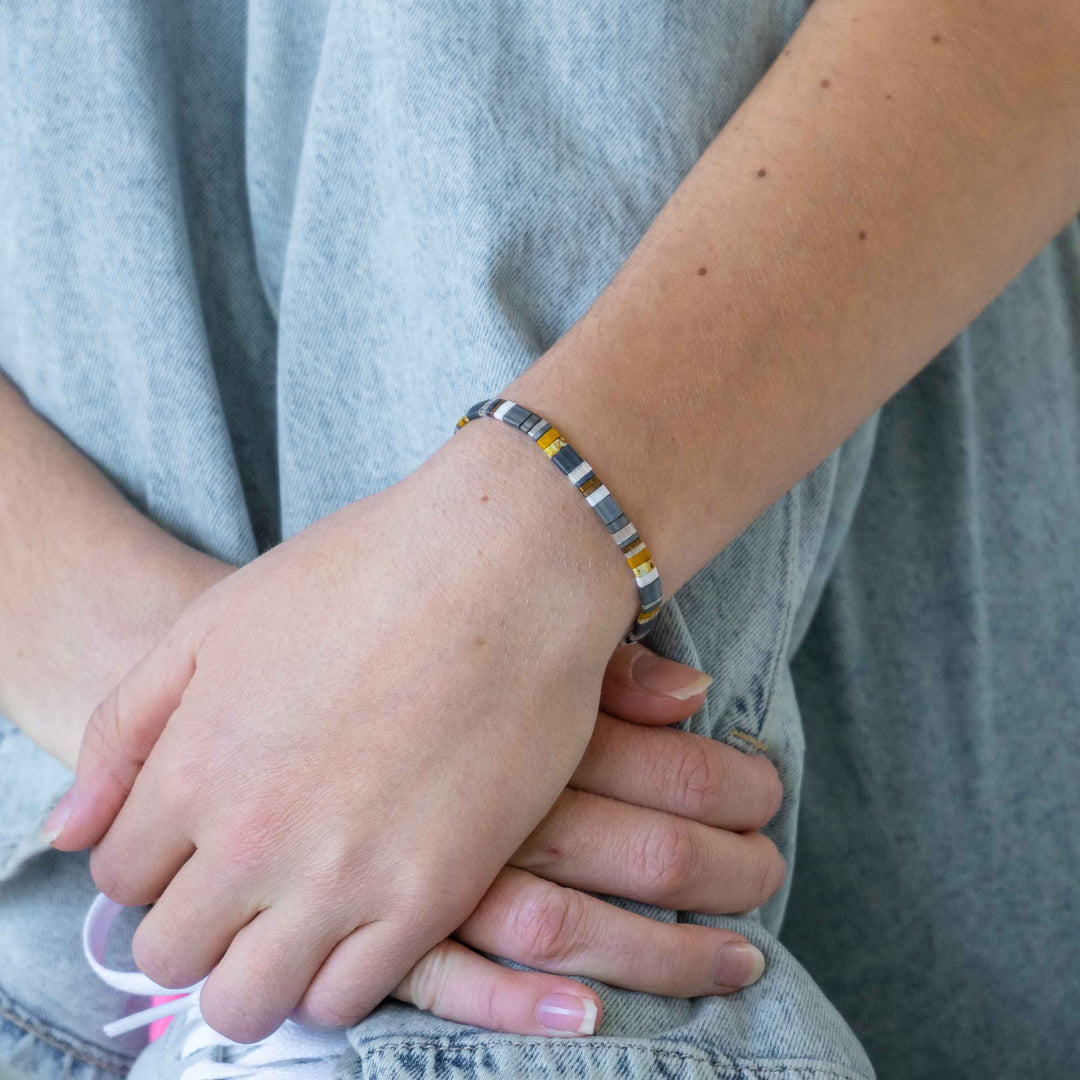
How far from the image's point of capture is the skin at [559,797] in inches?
23.1

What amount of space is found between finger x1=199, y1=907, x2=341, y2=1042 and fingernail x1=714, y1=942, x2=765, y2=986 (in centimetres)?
25

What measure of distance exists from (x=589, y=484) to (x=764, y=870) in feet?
1.06

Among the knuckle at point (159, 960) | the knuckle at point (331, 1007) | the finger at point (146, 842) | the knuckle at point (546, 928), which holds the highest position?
the finger at point (146, 842)

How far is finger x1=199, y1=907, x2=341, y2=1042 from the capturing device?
56 cm

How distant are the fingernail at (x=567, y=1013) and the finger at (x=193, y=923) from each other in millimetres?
187

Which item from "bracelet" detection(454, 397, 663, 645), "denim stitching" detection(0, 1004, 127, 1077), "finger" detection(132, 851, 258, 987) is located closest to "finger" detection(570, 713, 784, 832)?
"bracelet" detection(454, 397, 663, 645)

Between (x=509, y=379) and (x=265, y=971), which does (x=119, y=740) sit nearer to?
(x=265, y=971)

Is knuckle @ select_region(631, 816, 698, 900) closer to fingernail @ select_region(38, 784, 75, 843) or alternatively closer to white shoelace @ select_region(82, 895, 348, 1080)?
white shoelace @ select_region(82, 895, 348, 1080)

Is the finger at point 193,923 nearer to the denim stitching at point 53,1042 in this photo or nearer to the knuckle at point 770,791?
the denim stitching at point 53,1042

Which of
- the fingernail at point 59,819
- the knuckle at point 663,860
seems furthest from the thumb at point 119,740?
the knuckle at point 663,860

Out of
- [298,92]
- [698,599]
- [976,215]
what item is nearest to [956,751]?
[698,599]

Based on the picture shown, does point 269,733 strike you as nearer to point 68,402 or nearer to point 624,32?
point 68,402

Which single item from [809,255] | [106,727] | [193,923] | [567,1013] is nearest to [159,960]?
[193,923]

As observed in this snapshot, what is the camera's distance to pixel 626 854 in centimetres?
62
